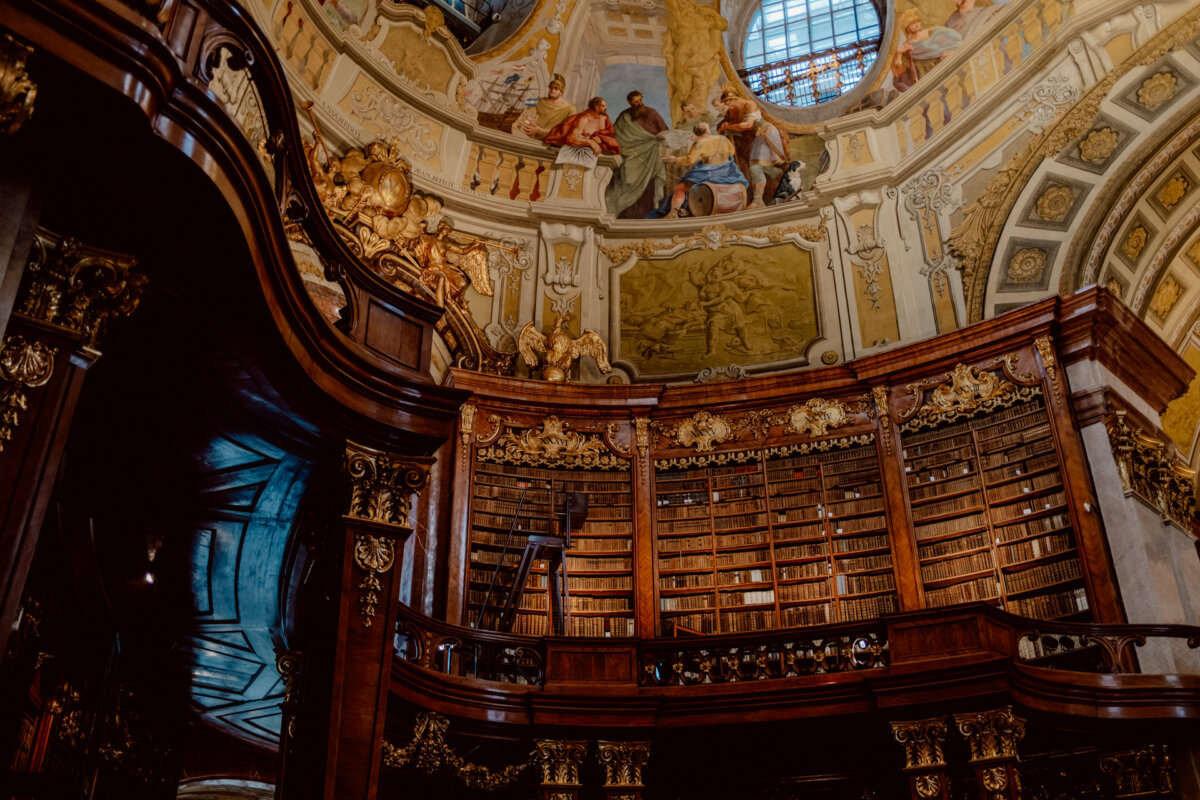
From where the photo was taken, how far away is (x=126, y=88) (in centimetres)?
357

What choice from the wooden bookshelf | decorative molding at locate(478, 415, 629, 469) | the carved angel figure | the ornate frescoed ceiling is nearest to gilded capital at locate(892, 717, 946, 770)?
the wooden bookshelf

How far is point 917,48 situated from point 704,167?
2664 mm

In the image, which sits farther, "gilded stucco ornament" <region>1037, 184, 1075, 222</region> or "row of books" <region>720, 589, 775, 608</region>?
"gilded stucco ornament" <region>1037, 184, 1075, 222</region>

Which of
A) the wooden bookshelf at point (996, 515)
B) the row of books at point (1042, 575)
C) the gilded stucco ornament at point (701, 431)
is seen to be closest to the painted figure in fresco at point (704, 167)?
the gilded stucco ornament at point (701, 431)

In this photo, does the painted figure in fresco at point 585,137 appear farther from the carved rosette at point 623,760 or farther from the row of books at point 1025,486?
the carved rosette at point 623,760

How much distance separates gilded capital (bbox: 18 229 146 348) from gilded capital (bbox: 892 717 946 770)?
20.7 ft

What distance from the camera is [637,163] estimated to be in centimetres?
1296

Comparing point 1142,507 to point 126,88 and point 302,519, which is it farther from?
point 126,88

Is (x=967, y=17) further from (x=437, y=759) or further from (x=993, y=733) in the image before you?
(x=437, y=759)

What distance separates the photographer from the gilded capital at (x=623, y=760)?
8422mm

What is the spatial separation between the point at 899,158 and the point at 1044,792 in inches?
264

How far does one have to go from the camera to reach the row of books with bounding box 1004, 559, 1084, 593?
8.85 m

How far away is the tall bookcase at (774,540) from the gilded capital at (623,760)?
4.45 ft

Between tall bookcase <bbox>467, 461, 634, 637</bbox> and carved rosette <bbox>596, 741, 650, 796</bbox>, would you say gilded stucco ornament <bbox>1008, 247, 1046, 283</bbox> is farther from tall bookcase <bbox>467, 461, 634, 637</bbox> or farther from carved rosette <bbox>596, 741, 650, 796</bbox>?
carved rosette <bbox>596, 741, 650, 796</bbox>
